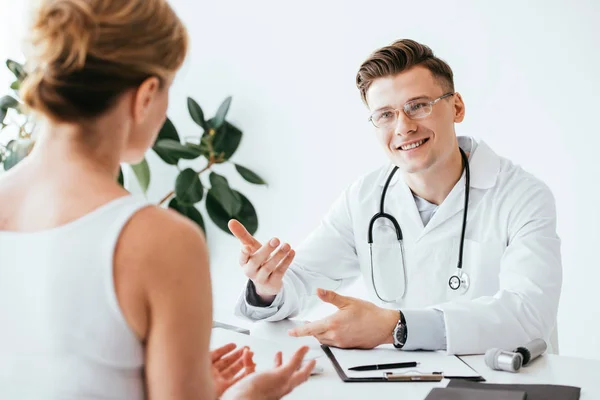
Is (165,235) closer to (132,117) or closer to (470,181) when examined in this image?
(132,117)

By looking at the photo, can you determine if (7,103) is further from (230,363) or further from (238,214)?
(230,363)

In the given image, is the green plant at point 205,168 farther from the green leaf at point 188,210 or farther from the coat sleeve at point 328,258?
the coat sleeve at point 328,258

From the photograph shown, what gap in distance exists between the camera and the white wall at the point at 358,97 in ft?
9.79

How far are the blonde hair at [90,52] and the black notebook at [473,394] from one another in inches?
29.2

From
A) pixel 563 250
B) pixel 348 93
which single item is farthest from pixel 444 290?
pixel 348 93

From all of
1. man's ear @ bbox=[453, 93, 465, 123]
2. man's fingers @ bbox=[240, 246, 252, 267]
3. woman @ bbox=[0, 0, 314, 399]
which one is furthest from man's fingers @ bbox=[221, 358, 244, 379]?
man's ear @ bbox=[453, 93, 465, 123]

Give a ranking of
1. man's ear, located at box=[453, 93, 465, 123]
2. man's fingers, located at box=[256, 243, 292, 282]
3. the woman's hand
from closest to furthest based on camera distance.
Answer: the woman's hand, man's fingers, located at box=[256, 243, 292, 282], man's ear, located at box=[453, 93, 465, 123]

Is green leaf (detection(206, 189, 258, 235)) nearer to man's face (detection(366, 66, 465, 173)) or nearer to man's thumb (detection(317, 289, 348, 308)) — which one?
man's face (detection(366, 66, 465, 173))

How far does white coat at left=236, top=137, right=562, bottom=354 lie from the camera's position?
1.62 meters

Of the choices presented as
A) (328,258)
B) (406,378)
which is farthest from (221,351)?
(328,258)

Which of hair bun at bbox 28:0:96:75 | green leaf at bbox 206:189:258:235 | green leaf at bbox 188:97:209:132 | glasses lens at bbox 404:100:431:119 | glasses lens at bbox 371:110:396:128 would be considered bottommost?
green leaf at bbox 206:189:258:235

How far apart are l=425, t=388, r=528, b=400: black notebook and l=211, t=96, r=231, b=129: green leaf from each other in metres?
2.54

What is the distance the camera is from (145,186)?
354 cm

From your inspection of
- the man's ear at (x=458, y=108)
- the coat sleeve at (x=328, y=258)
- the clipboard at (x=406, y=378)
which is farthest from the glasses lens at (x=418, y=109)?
the clipboard at (x=406, y=378)
